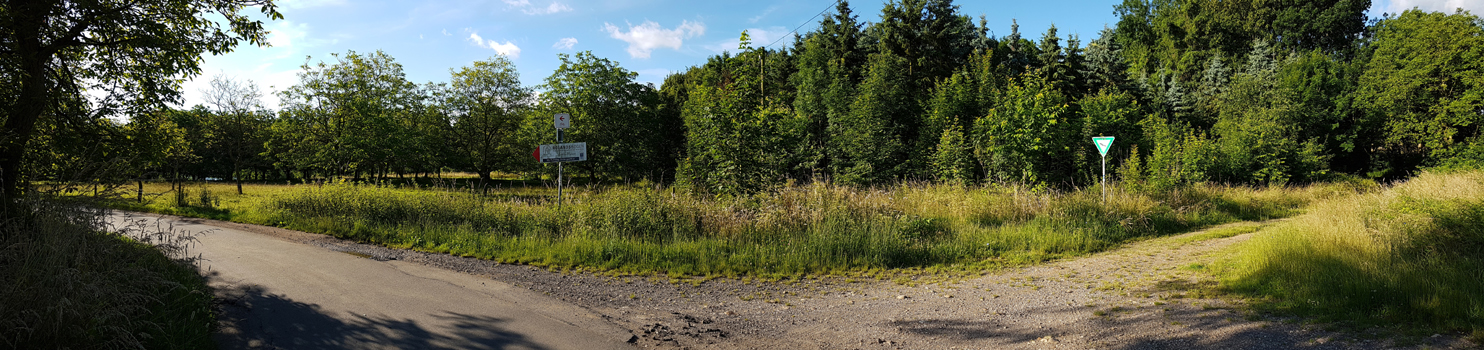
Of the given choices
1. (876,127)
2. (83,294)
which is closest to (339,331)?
(83,294)

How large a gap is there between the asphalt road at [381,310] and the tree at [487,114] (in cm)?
2985

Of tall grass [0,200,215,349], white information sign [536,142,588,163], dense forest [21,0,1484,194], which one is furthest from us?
dense forest [21,0,1484,194]

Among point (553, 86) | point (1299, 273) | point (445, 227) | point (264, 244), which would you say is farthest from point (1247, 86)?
point (264, 244)

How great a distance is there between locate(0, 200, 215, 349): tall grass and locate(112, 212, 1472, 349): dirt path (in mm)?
2867

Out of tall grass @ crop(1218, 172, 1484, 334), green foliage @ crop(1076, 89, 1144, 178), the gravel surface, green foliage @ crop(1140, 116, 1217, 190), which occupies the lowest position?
the gravel surface

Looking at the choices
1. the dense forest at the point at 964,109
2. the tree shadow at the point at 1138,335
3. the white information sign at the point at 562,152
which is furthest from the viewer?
the dense forest at the point at 964,109

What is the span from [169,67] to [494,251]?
4.41 meters

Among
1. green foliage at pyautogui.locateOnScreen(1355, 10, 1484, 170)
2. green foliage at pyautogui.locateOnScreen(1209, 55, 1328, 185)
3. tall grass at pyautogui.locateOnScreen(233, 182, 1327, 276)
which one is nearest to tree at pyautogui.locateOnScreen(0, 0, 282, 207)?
tall grass at pyautogui.locateOnScreen(233, 182, 1327, 276)

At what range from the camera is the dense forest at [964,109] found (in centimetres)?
2762

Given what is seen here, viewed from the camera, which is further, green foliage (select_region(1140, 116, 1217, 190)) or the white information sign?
green foliage (select_region(1140, 116, 1217, 190))

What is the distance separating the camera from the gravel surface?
4.35 m

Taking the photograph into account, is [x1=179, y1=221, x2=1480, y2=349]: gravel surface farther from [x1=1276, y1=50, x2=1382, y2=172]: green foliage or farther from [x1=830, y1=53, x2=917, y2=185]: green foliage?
[x1=1276, y1=50, x2=1382, y2=172]: green foliage

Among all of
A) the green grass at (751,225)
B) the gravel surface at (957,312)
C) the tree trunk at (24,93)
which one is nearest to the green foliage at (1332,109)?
the green grass at (751,225)

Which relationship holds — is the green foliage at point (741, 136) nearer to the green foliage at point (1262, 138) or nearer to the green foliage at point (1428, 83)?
the green foliage at point (1262, 138)
